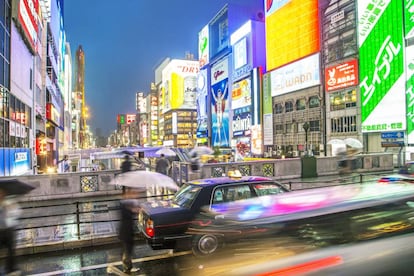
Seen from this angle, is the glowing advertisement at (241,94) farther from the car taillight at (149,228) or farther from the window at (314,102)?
the car taillight at (149,228)

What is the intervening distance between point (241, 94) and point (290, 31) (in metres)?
20.6

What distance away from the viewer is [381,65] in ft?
142

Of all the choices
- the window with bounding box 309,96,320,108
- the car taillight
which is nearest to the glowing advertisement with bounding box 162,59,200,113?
the window with bounding box 309,96,320,108

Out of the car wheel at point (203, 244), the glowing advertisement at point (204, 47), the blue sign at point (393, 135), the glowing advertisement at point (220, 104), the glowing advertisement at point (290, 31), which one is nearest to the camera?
the car wheel at point (203, 244)

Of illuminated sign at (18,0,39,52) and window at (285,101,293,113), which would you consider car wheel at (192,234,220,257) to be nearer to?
illuminated sign at (18,0,39,52)

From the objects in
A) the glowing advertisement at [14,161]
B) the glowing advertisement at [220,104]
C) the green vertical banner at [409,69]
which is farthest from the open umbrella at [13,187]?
the glowing advertisement at [220,104]

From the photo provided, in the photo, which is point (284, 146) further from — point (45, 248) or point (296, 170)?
point (45, 248)

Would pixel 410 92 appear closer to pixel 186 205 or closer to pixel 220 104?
pixel 186 205

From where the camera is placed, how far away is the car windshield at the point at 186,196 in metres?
6.77

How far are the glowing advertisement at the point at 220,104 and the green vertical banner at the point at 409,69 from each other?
5359 cm

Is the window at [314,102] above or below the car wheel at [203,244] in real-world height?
above

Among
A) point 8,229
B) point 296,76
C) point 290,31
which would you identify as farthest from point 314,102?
point 8,229

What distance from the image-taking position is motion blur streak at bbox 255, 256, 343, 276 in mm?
2416

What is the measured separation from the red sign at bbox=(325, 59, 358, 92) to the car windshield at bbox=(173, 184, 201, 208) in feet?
154
